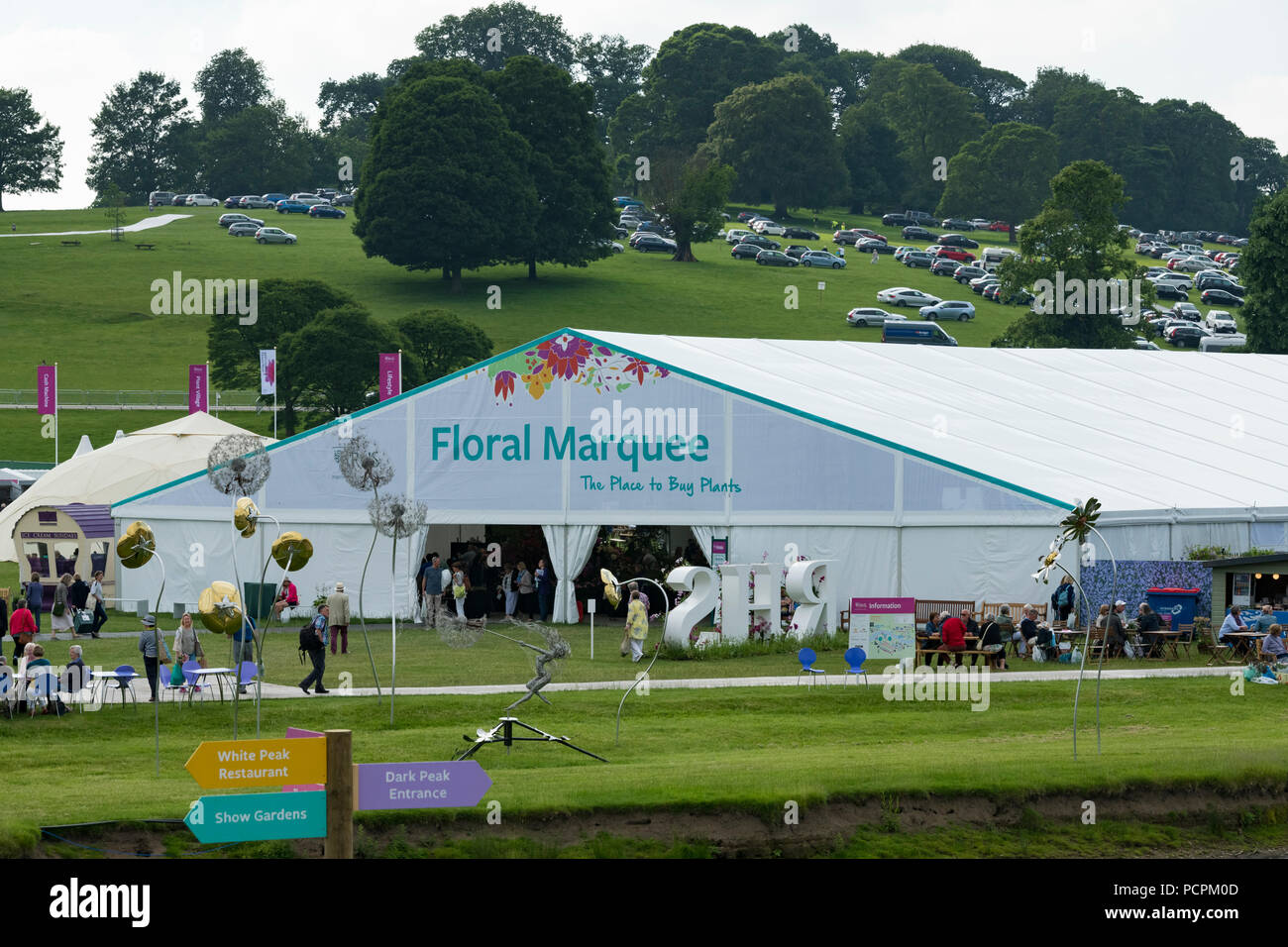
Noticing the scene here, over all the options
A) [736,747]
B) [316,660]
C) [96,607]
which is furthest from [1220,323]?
[736,747]

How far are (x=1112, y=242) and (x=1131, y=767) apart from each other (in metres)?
63.0

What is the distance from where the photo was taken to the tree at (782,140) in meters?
135

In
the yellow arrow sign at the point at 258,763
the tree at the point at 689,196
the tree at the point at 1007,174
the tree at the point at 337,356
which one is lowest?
the yellow arrow sign at the point at 258,763

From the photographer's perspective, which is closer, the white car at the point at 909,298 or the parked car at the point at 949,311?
the parked car at the point at 949,311

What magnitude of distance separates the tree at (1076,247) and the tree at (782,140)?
57.8 metres

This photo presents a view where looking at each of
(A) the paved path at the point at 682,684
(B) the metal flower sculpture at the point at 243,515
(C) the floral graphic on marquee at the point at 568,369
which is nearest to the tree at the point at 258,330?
(C) the floral graphic on marquee at the point at 568,369

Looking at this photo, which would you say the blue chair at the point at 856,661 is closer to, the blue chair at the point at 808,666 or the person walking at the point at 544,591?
the blue chair at the point at 808,666

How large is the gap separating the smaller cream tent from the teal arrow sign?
111 ft

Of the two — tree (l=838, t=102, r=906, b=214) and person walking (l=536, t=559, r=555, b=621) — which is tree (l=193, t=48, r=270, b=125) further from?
person walking (l=536, t=559, r=555, b=621)

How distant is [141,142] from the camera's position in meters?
158

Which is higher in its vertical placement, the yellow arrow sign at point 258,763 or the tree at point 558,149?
the tree at point 558,149

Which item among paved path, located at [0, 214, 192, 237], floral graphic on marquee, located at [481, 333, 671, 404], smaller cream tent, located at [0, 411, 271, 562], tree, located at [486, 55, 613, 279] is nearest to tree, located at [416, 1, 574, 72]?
paved path, located at [0, 214, 192, 237]

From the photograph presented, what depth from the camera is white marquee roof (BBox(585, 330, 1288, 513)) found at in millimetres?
36812

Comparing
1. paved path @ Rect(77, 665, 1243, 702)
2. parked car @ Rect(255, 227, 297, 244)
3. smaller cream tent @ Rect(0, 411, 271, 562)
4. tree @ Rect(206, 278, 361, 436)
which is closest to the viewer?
paved path @ Rect(77, 665, 1243, 702)
